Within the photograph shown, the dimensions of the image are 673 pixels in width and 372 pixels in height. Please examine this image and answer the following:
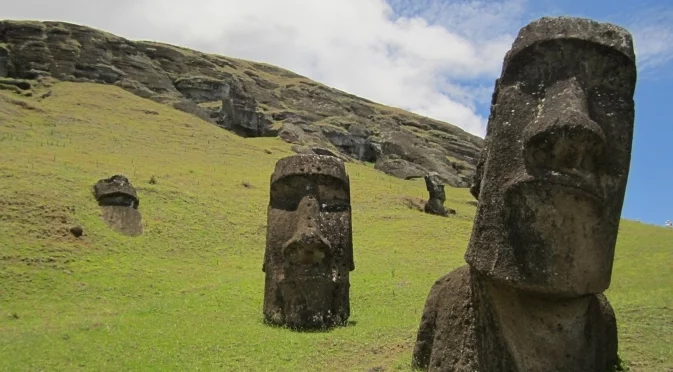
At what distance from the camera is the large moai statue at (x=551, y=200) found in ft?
19.0

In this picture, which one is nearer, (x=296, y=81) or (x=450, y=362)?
(x=450, y=362)

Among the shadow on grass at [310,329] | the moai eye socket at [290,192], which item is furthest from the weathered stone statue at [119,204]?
the shadow on grass at [310,329]

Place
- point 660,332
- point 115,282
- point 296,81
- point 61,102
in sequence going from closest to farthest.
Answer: point 660,332 < point 115,282 < point 61,102 < point 296,81

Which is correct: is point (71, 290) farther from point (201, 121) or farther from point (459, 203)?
point (201, 121)

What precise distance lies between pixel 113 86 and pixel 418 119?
63.6 m

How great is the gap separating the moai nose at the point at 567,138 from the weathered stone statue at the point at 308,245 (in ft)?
25.4

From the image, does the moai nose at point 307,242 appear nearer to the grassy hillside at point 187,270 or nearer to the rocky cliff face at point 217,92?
the grassy hillside at point 187,270

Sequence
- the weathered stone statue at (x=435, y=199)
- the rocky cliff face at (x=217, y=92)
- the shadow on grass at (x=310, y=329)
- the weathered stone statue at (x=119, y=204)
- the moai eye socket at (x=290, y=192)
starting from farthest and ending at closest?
the rocky cliff face at (x=217, y=92) < the weathered stone statue at (x=435, y=199) < the weathered stone statue at (x=119, y=204) < the moai eye socket at (x=290, y=192) < the shadow on grass at (x=310, y=329)

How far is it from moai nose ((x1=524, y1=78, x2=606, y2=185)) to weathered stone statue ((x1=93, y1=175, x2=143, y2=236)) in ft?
69.6

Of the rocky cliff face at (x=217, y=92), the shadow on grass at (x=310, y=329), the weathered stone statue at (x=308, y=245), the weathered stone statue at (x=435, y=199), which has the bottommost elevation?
the shadow on grass at (x=310, y=329)

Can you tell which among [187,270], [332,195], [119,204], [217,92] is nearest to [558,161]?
[332,195]

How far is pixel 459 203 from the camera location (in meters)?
48.0

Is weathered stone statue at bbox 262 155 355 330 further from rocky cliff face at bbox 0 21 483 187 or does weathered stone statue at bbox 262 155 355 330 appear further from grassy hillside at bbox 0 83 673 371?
rocky cliff face at bbox 0 21 483 187

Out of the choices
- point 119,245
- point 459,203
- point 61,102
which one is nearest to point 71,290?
point 119,245
